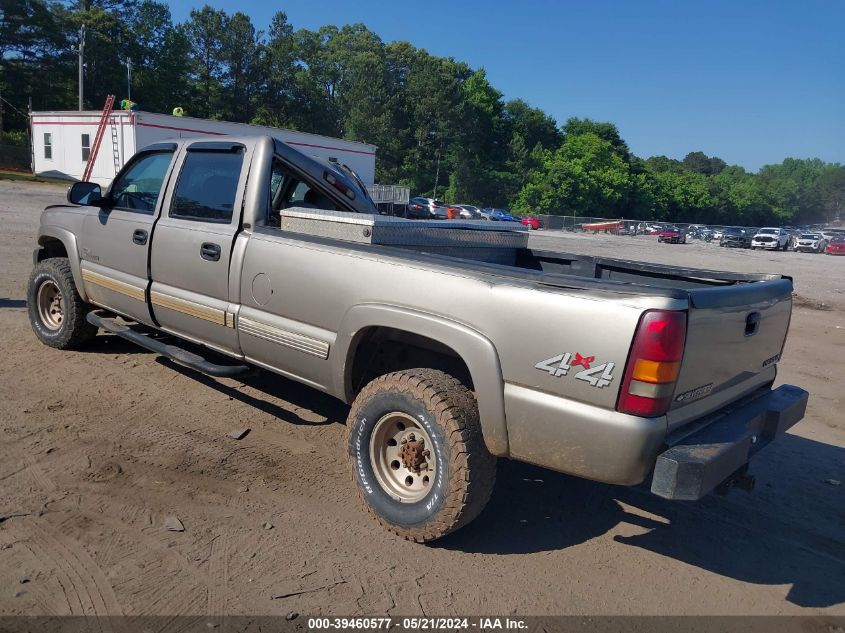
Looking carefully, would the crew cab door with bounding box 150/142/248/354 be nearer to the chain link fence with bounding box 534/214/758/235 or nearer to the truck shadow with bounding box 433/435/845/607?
the truck shadow with bounding box 433/435/845/607

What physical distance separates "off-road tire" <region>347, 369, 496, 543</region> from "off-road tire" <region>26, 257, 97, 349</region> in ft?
11.9

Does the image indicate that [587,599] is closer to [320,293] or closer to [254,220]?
[320,293]

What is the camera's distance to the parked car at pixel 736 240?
158ft

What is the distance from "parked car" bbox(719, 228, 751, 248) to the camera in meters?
48.1

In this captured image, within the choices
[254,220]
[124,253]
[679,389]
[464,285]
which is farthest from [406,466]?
[124,253]

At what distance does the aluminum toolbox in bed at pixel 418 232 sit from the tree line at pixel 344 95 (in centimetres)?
6149

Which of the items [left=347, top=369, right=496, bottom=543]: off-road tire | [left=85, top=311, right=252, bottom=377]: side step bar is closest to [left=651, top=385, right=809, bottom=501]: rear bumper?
[left=347, top=369, right=496, bottom=543]: off-road tire

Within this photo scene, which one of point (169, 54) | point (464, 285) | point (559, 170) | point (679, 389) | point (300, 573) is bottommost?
point (300, 573)

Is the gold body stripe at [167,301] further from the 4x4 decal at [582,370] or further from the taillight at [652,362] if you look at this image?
the taillight at [652,362]

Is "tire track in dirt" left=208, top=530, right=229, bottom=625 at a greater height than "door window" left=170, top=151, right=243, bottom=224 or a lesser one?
lesser

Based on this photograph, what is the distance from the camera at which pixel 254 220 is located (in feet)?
13.6

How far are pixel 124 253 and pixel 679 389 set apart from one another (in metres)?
4.12

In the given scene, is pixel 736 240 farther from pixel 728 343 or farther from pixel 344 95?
pixel 728 343

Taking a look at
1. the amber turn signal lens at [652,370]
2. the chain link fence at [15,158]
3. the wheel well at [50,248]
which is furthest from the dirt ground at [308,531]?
the chain link fence at [15,158]
